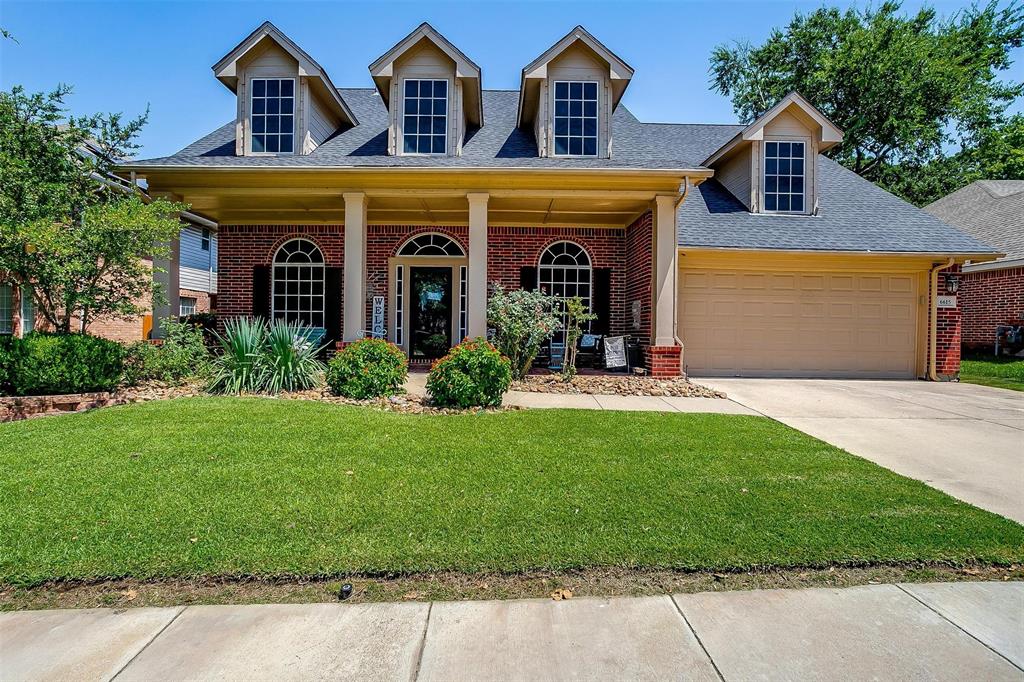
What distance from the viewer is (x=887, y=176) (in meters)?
21.6

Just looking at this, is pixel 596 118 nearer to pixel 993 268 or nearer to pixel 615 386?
pixel 615 386

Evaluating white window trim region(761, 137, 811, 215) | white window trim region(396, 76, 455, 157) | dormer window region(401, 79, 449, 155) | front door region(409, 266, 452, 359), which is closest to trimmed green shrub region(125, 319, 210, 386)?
front door region(409, 266, 452, 359)

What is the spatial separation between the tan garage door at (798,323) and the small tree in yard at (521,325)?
367 centimetres

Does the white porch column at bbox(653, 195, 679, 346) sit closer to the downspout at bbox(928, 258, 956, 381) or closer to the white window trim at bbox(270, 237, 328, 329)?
the downspout at bbox(928, 258, 956, 381)

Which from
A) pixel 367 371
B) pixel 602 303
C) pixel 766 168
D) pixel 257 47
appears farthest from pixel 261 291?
pixel 766 168

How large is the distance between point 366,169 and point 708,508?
742 cm

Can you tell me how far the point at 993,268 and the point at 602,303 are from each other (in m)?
12.2

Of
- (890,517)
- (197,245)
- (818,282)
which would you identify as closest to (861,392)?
(818,282)

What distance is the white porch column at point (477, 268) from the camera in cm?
881

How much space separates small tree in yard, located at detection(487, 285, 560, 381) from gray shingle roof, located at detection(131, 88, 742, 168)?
2.35 metres

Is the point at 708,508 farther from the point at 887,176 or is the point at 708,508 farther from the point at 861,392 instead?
the point at 887,176

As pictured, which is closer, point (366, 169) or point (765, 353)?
point (366, 169)

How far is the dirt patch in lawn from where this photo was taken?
2.68m

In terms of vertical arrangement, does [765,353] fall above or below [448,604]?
above
